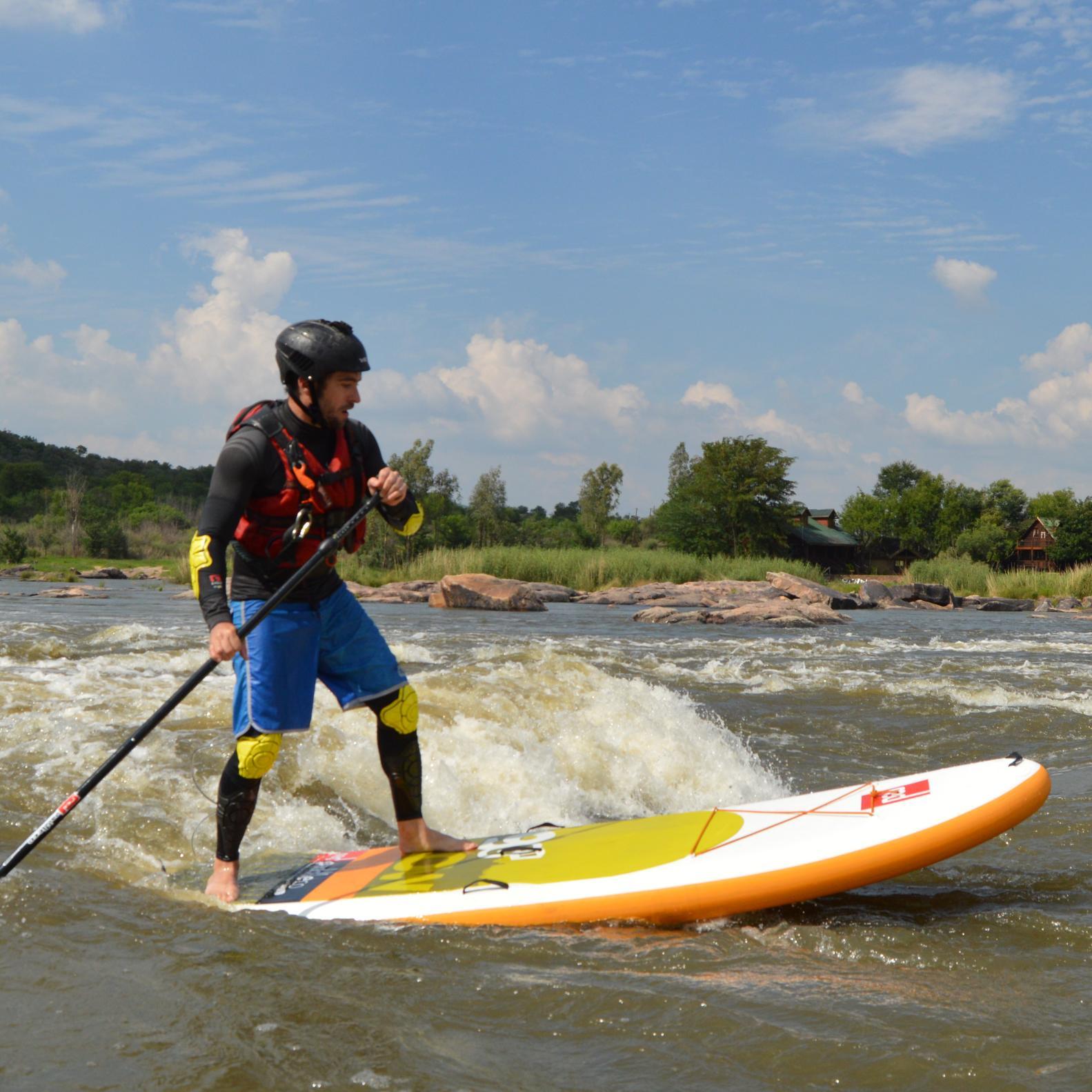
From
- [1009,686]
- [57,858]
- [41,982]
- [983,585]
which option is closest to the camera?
[41,982]

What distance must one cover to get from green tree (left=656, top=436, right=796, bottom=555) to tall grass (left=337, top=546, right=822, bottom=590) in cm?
972

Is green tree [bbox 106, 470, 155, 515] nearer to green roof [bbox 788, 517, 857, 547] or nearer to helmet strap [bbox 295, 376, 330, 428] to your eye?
green roof [bbox 788, 517, 857, 547]

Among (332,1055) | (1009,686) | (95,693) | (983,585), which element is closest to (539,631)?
(1009,686)

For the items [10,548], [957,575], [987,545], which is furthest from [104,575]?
[987,545]

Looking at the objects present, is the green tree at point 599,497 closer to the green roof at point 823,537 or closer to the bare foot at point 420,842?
the green roof at point 823,537

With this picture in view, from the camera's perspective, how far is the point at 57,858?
3.73 metres

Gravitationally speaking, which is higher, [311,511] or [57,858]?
[311,511]

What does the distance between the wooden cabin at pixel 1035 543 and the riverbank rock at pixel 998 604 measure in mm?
33423

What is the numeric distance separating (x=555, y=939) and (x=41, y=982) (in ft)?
4.46

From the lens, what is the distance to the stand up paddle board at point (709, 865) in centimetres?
314

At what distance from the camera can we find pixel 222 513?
10.7ft

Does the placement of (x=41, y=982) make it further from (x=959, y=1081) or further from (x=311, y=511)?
(x=959, y=1081)

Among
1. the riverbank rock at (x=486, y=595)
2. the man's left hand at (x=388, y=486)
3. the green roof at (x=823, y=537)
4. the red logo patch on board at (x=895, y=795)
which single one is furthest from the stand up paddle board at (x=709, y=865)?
the green roof at (x=823, y=537)

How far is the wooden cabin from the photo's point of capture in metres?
62.2
